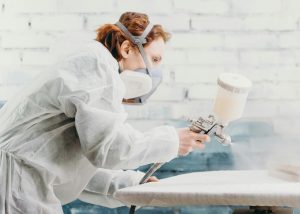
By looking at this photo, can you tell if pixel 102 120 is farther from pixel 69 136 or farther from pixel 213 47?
pixel 213 47

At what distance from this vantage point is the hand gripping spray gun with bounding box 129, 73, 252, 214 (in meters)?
1.48

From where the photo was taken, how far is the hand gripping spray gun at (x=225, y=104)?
1483 mm

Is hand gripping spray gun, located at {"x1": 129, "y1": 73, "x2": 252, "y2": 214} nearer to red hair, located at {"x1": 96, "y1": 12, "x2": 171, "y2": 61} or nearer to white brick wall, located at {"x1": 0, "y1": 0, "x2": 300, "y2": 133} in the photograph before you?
red hair, located at {"x1": 96, "y1": 12, "x2": 171, "y2": 61}

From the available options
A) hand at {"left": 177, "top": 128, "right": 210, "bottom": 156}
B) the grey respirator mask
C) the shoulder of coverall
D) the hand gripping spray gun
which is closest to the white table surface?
the hand gripping spray gun

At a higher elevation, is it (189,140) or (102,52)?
(102,52)

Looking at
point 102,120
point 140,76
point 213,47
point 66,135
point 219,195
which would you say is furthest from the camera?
point 213,47

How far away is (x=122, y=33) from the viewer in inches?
71.7

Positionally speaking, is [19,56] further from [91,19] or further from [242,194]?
[242,194]

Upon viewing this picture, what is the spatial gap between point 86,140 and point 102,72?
0.20m

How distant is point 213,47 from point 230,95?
79cm

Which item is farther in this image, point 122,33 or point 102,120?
point 122,33

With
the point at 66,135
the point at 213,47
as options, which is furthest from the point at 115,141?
the point at 213,47

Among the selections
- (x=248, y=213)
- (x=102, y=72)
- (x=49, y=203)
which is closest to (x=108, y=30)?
(x=102, y=72)

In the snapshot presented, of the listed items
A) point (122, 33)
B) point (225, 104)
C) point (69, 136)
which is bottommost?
point (69, 136)
